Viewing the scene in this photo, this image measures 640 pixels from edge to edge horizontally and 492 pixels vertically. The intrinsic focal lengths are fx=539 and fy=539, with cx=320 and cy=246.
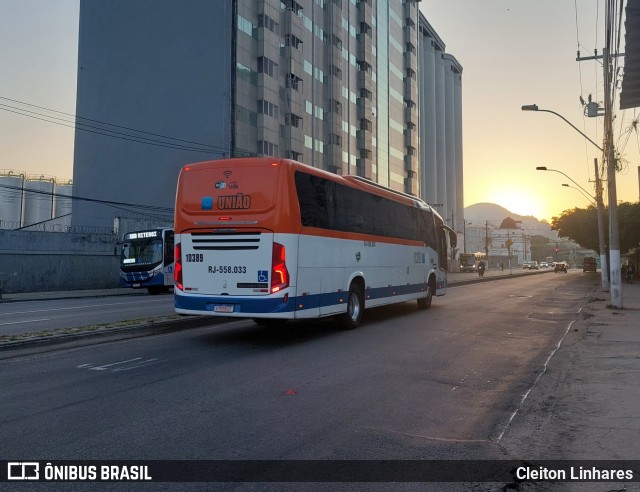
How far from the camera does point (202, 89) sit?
1800 inches

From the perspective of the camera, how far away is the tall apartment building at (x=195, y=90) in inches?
1786

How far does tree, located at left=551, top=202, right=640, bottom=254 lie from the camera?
157ft

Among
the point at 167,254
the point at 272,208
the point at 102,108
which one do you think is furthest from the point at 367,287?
the point at 102,108

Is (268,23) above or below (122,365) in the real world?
above

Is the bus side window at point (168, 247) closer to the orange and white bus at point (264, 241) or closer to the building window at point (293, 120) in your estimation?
the orange and white bus at point (264, 241)

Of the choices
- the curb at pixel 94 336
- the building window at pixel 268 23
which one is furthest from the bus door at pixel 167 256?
the building window at pixel 268 23

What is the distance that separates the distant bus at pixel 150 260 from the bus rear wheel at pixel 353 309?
17.1m

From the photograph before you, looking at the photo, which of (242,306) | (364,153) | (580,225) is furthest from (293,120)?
(242,306)

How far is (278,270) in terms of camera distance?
9.98m

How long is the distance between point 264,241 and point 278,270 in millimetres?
605

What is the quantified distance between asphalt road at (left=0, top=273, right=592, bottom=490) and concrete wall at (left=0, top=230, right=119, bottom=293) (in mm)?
21737

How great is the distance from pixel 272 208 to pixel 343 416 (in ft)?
16.9

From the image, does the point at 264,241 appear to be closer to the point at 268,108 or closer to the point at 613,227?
the point at 613,227

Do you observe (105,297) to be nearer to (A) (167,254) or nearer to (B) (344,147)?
(A) (167,254)
